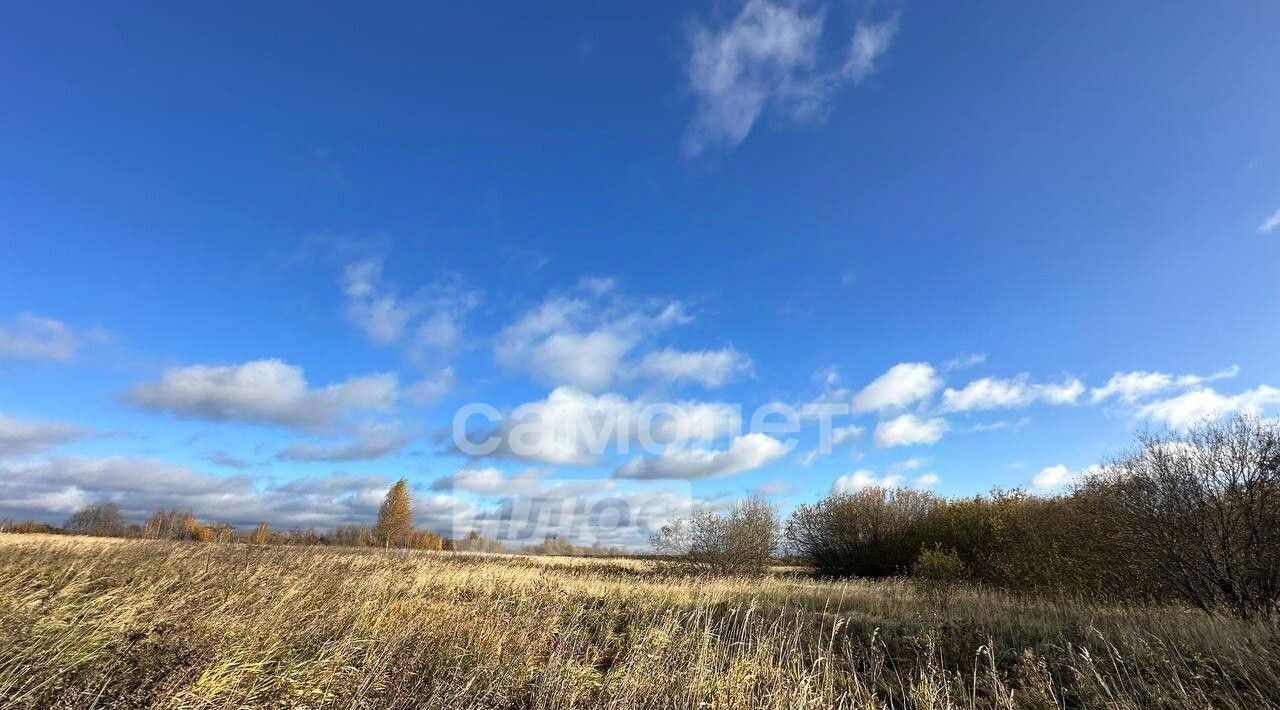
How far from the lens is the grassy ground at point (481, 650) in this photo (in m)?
5.14

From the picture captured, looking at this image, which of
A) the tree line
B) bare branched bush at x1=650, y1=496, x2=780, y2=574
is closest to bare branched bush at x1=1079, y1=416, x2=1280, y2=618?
the tree line

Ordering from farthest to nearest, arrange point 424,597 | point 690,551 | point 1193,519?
1. point 690,551
2. point 1193,519
3. point 424,597

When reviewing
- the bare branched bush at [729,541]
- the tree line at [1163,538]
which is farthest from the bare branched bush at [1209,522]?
the bare branched bush at [729,541]

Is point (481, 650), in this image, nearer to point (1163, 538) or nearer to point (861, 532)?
point (1163, 538)

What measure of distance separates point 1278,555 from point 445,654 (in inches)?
708

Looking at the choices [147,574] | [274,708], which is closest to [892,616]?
[274,708]

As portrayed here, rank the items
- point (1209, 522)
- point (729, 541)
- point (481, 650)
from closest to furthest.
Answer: point (481, 650) → point (1209, 522) → point (729, 541)

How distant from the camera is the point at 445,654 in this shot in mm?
6805

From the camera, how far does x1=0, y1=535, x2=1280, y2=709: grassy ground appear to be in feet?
16.9

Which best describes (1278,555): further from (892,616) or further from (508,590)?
(508,590)

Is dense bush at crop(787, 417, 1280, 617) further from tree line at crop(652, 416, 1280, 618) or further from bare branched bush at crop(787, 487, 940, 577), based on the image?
bare branched bush at crop(787, 487, 940, 577)

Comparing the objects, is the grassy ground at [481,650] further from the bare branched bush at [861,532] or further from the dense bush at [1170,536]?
the bare branched bush at [861,532]

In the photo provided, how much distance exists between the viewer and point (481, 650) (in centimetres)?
715

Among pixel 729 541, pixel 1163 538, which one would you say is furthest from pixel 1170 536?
pixel 729 541
